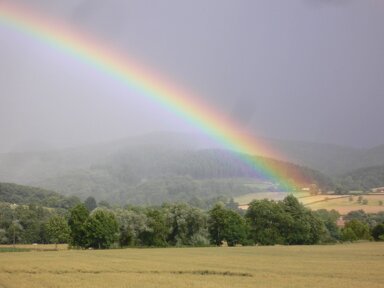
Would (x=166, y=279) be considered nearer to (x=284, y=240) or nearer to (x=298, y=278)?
(x=298, y=278)

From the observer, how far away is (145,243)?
13650 cm

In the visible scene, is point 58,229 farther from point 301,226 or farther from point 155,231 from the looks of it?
point 301,226

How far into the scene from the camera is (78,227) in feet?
415

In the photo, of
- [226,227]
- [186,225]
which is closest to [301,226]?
[226,227]

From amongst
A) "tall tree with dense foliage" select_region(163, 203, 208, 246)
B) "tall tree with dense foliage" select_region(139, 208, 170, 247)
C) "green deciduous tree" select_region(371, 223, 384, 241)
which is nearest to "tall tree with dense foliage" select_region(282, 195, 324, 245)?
"tall tree with dense foliage" select_region(163, 203, 208, 246)

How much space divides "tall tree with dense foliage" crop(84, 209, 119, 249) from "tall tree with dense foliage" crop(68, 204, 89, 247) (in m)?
1.63

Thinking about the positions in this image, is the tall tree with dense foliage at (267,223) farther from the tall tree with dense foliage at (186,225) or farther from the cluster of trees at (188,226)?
the tall tree with dense foliage at (186,225)

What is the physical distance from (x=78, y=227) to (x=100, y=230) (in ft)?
23.7

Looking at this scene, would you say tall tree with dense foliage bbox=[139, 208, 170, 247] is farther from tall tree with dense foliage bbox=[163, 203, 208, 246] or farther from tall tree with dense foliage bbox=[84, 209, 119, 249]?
tall tree with dense foliage bbox=[84, 209, 119, 249]

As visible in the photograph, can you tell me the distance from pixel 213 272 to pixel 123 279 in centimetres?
1253

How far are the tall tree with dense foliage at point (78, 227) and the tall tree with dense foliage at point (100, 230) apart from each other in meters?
1.63

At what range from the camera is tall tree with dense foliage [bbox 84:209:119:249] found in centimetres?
12400

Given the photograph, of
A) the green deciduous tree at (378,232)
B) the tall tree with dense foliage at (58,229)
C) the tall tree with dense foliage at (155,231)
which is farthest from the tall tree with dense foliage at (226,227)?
the green deciduous tree at (378,232)

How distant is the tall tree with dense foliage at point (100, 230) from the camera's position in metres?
124
